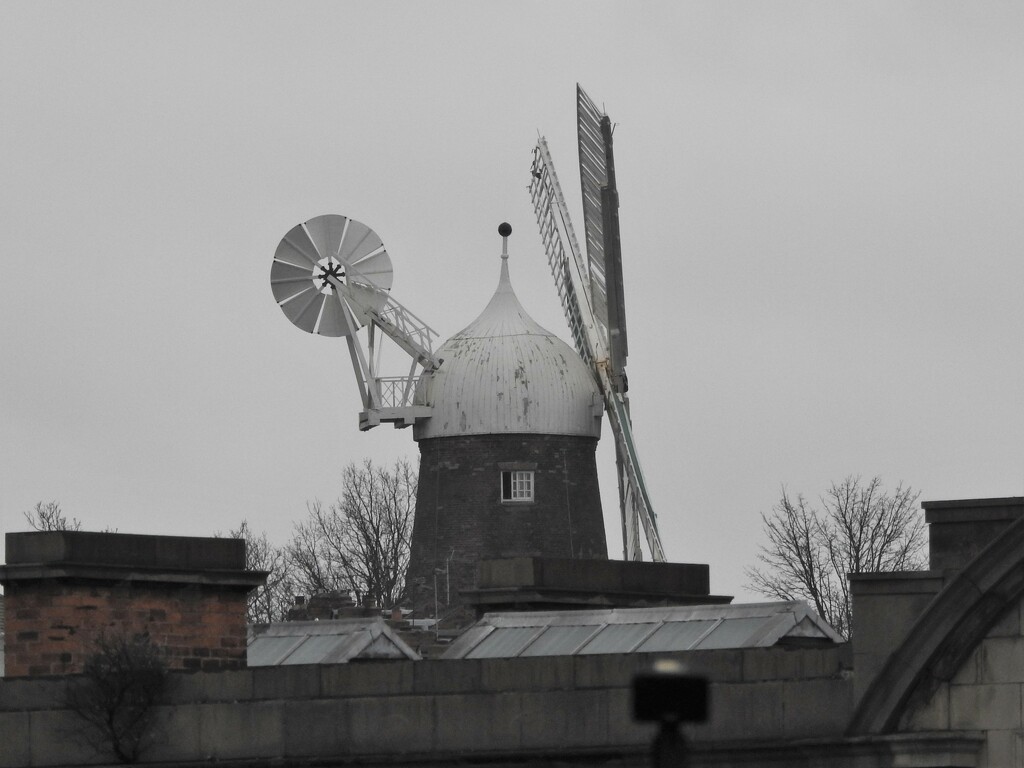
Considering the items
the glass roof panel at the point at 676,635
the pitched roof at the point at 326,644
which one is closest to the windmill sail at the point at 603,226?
the pitched roof at the point at 326,644

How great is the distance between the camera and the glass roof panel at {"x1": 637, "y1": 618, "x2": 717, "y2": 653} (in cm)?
3138

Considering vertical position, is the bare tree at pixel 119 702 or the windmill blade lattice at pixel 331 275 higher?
the windmill blade lattice at pixel 331 275

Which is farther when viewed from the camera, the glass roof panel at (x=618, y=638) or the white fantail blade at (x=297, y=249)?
the white fantail blade at (x=297, y=249)

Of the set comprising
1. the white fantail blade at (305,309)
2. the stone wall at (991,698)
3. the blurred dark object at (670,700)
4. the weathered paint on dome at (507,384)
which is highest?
the white fantail blade at (305,309)

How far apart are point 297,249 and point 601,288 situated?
1034cm

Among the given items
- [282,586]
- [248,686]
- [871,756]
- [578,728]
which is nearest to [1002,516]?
[871,756]

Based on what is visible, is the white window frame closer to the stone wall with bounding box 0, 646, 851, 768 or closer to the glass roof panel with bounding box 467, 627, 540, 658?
the glass roof panel with bounding box 467, 627, 540, 658

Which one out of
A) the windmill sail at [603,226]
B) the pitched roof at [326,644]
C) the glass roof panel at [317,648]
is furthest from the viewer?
the windmill sail at [603,226]

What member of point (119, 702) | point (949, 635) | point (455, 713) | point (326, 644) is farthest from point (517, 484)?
point (949, 635)

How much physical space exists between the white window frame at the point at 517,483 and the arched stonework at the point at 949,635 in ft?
135

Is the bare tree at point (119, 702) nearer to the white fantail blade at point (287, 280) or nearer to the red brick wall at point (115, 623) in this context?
the red brick wall at point (115, 623)

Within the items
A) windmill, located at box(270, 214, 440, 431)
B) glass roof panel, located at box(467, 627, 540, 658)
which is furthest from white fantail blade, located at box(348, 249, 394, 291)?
glass roof panel, located at box(467, 627, 540, 658)

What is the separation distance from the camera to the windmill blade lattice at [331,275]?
66.3 meters

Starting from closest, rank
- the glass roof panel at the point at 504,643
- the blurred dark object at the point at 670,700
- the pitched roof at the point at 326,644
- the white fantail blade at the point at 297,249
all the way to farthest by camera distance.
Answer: the blurred dark object at the point at 670,700 < the glass roof panel at the point at 504,643 < the pitched roof at the point at 326,644 < the white fantail blade at the point at 297,249
